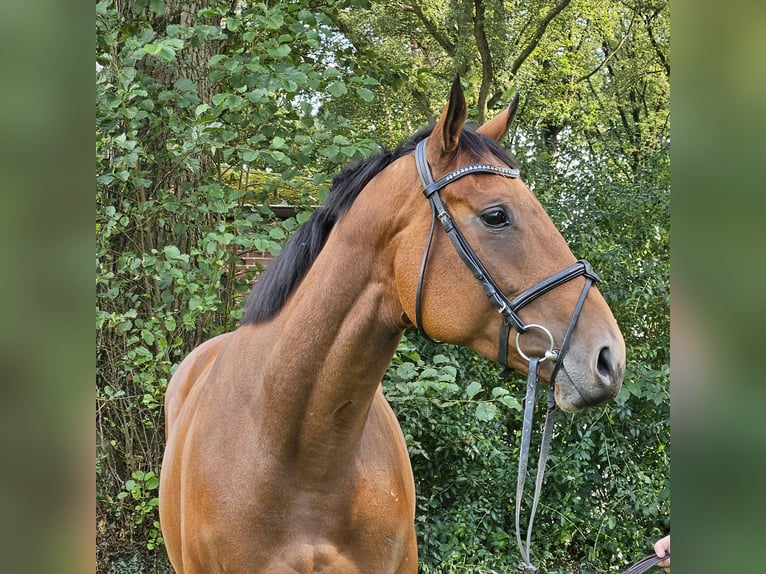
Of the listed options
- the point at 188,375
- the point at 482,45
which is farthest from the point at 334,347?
the point at 482,45

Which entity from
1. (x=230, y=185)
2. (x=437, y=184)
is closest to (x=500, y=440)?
(x=230, y=185)

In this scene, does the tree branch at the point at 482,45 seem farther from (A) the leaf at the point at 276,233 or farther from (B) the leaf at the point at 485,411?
(B) the leaf at the point at 485,411

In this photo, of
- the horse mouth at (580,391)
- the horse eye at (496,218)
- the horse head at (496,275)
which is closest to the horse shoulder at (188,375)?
the horse head at (496,275)

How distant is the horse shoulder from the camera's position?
3.05 meters

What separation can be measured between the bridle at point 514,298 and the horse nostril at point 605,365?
8 cm

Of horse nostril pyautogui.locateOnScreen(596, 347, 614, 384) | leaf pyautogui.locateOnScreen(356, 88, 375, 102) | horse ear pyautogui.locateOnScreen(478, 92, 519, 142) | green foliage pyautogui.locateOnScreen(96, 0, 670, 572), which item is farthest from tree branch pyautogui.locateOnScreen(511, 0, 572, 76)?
horse nostril pyautogui.locateOnScreen(596, 347, 614, 384)

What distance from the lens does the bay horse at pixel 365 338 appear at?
1625 mm

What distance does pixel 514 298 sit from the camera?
1.63 metres

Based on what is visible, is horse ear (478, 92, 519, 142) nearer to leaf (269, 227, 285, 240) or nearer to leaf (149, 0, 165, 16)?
leaf (269, 227, 285, 240)

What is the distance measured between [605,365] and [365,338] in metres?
0.64

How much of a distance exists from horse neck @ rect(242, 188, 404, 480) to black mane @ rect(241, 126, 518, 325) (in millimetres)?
71
